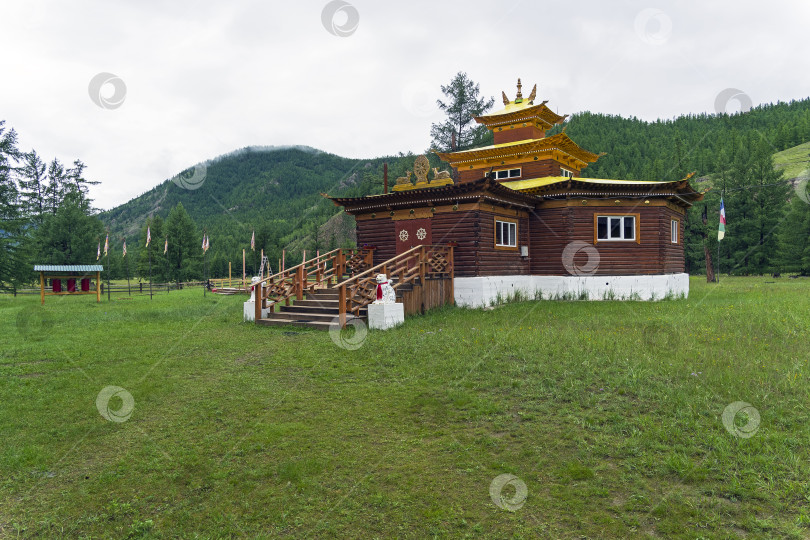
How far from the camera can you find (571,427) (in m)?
6.00

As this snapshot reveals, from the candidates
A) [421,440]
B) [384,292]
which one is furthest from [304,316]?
[421,440]

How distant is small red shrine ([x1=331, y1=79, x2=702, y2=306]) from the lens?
18.7 m

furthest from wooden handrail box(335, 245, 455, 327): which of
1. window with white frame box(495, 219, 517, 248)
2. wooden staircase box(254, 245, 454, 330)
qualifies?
window with white frame box(495, 219, 517, 248)

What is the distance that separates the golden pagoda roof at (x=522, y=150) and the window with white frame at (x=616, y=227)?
443 centimetres

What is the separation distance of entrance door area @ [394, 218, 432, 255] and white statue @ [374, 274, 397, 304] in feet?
19.7

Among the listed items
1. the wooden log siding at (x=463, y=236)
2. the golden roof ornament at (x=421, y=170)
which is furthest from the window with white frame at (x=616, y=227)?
the golden roof ornament at (x=421, y=170)

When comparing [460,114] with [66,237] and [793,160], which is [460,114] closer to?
[66,237]

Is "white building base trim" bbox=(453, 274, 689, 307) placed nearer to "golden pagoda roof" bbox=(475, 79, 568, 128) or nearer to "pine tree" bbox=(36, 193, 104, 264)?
"golden pagoda roof" bbox=(475, 79, 568, 128)

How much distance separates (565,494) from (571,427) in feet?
5.42

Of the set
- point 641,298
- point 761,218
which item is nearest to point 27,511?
point 641,298

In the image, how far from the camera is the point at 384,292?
1377cm

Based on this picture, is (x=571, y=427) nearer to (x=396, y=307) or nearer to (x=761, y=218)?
(x=396, y=307)

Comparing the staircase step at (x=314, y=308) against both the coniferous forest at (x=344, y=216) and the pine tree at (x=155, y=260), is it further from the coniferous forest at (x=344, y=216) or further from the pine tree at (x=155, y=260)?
the pine tree at (x=155, y=260)

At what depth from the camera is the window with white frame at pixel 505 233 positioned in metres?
19.7
